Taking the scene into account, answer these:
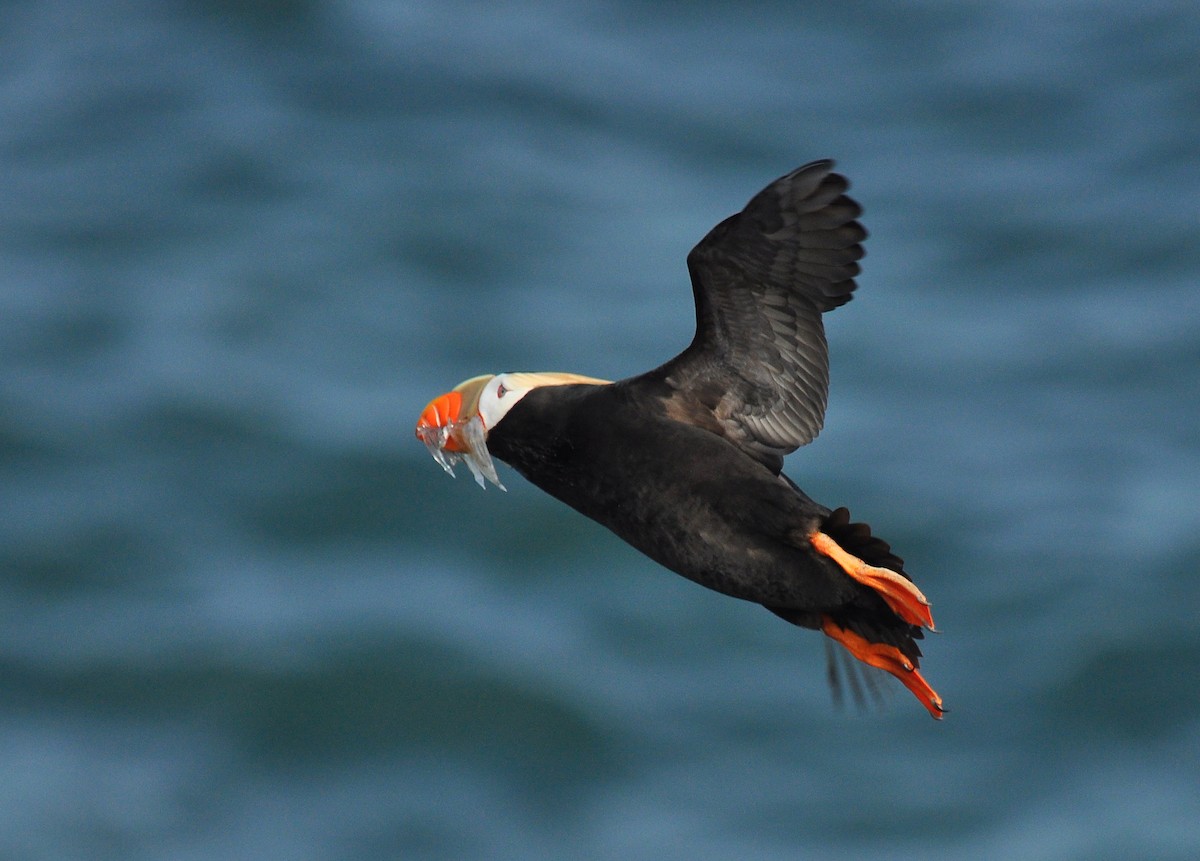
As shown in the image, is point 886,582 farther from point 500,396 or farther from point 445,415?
point 445,415

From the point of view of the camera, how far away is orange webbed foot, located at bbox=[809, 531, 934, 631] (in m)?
7.56

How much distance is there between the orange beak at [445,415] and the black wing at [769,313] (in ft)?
2.56

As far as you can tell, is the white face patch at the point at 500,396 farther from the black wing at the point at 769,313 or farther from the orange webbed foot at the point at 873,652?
the orange webbed foot at the point at 873,652

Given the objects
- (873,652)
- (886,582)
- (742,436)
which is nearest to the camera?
(886,582)

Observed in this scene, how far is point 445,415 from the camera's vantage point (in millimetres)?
8555

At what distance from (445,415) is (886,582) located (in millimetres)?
1985

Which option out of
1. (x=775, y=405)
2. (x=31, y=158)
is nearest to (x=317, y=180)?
(x=31, y=158)

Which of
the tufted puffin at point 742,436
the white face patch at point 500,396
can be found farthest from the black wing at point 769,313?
the white face patch at point 500,396

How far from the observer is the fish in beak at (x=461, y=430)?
841 cm

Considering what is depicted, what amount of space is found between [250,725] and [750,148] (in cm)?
941

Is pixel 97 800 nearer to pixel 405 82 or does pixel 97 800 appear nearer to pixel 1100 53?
pixel 405 82

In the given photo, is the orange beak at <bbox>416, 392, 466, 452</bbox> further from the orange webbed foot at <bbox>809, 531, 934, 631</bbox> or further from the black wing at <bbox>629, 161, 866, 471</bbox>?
the orange webbed foot at <bbox>809, 531, 934, 631</bbox>

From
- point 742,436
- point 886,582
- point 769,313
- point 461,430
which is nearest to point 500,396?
point 461,430

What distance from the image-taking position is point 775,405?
27.4 feet
